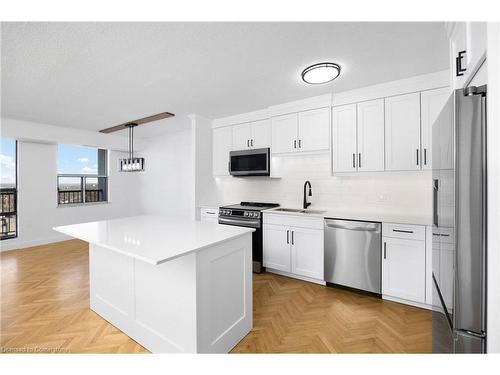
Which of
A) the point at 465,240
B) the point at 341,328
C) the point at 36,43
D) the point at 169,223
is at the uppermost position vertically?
the point at 36,43

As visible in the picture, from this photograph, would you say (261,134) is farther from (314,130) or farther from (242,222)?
(242,222)

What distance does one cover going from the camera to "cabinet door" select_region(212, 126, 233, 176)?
4.14 meters

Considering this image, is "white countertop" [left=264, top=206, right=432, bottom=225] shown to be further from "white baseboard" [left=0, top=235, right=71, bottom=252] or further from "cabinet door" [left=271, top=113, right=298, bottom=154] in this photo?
"white baseboard" [left=0, top=235, right=71, bottom=252]

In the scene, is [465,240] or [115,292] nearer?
[465,240]

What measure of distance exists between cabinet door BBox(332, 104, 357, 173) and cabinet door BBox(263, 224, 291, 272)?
1116 millimetres

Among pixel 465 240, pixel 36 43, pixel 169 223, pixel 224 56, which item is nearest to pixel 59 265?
Result: pixel 169 223

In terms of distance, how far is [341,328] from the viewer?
2.10m

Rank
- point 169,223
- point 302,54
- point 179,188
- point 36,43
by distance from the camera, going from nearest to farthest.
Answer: point 36,43 < point 302,54 < point 169,223 < point 179,188

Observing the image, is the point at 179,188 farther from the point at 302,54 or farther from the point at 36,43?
the point at 302,54

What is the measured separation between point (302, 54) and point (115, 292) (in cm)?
272

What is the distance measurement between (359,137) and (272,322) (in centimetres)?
236

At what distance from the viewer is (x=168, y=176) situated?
5.70 metres

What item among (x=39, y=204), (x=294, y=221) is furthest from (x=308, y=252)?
(x=39, y=204)

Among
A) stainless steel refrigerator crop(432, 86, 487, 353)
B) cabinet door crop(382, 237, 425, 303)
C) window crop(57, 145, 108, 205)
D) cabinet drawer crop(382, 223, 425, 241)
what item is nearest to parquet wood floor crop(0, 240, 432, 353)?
cabinet door crop(382, 237, 425, 303)
